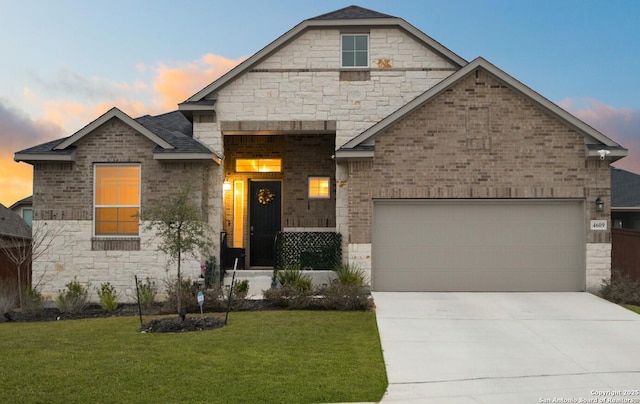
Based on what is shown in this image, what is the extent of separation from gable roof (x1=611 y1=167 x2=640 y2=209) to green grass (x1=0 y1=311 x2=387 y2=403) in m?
19.3

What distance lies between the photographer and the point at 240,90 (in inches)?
671

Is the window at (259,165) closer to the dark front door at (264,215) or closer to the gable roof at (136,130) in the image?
the dark front door at (264,215)

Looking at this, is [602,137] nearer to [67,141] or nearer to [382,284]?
[382,284]

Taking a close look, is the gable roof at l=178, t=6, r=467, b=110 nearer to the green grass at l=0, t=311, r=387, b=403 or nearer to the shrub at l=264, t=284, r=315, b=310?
the shrub at l=264, t=284, r=315, b=310

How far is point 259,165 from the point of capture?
19172 millimetres

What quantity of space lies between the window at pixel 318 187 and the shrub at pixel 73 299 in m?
7.05

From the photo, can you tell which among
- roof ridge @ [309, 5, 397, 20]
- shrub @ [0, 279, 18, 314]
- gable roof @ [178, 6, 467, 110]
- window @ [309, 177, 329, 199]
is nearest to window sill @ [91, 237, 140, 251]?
shrub @ [0, 279, 18, 314]

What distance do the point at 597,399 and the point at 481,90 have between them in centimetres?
953

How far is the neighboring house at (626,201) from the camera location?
2686 centimetres

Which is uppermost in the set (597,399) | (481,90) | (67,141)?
(481,90)

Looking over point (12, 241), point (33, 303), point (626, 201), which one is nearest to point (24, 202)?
point (12, 241)

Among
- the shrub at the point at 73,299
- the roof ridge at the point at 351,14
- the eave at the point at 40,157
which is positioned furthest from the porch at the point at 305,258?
the roof ridge at the point at 351,14

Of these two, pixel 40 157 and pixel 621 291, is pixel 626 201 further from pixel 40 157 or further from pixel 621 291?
pixel 40 157

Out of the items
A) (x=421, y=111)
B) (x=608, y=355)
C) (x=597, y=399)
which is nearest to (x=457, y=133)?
(x=421, y=111)
